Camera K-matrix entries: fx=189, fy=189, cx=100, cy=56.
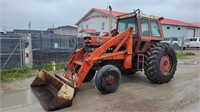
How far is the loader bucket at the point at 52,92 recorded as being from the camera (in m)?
4.18

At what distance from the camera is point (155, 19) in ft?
22.2

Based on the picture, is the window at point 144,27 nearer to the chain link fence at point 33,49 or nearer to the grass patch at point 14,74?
the chain link fence at point 33,49

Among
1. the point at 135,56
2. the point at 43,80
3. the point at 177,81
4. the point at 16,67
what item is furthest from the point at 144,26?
the point at 16,67

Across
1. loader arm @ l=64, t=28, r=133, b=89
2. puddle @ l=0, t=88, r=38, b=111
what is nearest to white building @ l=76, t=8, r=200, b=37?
loader arm @ l=64, t=28, r=133, b=89

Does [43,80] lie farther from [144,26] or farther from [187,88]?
[187,88]

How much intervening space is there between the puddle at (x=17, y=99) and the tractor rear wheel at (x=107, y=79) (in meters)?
1.71

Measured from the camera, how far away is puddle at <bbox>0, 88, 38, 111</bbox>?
471cm

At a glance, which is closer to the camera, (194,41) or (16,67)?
(16,67)

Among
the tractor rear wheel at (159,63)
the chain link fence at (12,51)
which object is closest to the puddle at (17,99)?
the chain link fence at (12,51)

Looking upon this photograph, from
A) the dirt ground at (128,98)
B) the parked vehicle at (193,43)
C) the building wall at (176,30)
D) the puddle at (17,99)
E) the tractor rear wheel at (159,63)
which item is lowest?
the puddle at (17,99)

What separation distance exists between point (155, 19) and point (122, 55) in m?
2.06

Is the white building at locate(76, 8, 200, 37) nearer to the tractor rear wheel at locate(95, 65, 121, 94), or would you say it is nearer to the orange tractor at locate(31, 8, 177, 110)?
the orange tractor at locate(31, 8, 177, 110)

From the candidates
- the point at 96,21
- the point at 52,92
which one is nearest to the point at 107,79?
the point at 52,92

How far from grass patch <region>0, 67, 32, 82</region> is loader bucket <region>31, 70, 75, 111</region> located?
201 centimetres
